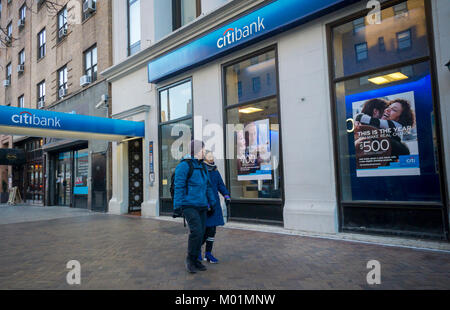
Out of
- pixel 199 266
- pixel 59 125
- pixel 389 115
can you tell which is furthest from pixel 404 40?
pixel 59 125

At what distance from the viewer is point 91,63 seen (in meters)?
14.8

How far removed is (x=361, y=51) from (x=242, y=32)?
3.00m

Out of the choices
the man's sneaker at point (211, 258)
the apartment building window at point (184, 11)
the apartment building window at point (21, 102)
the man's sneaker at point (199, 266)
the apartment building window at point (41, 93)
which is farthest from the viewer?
the apartment building window at point (21, 102)

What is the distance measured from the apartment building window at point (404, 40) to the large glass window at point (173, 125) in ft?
19.6

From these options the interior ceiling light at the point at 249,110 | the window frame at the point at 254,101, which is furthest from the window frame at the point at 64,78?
the interior ceiling light at the point at 249,110

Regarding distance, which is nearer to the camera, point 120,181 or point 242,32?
point 242,32

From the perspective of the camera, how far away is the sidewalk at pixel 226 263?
3918 mm

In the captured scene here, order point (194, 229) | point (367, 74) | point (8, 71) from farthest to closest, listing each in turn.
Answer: point (8, 71)
point (367, 74)
point (194, 229)

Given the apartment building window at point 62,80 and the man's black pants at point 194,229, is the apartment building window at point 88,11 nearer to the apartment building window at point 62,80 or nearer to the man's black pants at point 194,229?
the apartment building window at point 62,80

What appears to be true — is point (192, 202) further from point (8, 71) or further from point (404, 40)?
point (8, 71)

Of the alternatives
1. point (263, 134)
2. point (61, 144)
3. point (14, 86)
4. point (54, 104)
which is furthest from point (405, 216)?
point (14, 86)

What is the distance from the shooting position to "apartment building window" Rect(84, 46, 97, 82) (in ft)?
47.9

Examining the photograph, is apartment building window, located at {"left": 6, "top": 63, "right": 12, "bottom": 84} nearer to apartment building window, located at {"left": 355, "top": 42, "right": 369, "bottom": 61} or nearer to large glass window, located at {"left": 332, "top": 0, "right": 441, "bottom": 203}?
large glass window, located at {"left": 332, "top": 0, "right": 441, "bottom": 203}

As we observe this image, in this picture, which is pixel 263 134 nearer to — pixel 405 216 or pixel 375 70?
pixel 375 70
